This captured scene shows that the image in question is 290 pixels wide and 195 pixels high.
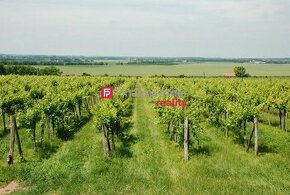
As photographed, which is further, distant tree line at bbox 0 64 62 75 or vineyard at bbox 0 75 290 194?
distant tree line at bbox 0 64 62 75

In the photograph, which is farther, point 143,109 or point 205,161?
point 143,109

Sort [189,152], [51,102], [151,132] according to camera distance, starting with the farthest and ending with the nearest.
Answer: [151,132] → [51,102] → [189,152]

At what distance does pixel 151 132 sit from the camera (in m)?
23.9

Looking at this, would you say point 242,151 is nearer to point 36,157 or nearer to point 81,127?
point 36,157

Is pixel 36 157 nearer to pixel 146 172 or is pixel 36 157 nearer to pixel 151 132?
pixel 146 172

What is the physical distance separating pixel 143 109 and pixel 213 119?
1196cm

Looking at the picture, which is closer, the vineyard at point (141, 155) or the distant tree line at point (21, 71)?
the vineyard at point (141, 155)

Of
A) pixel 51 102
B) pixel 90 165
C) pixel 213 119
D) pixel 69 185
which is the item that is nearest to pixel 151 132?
pixel 213 119

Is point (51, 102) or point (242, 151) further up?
point (51, 102)

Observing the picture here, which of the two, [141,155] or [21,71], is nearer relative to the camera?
[141,155]

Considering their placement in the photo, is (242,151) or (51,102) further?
(51,102)

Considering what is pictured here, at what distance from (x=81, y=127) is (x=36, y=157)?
323 inches

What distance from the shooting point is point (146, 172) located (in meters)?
15.4

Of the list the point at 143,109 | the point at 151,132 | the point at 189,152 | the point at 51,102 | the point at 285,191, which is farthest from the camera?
the point at 143,109
